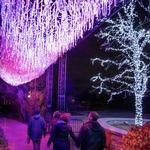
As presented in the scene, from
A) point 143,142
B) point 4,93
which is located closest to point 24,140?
point 143,142

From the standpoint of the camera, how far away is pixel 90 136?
424 inches

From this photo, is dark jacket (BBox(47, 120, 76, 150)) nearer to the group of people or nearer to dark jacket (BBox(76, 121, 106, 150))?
the group of people

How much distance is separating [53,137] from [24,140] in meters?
7.44

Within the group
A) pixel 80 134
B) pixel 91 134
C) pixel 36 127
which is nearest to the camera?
pixel 91 134

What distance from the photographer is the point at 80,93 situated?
41.3 metres

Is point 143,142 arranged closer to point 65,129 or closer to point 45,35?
point 65,129

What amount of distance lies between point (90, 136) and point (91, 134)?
5cm

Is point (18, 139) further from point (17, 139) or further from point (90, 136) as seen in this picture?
point (90, 136)

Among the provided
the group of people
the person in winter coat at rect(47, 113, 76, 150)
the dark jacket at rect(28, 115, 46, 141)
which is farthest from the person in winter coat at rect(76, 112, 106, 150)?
the dark jacket at rect(28, 115, 46, 141)

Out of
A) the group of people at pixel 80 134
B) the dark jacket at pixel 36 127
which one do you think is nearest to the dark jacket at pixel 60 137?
the group of people at pixel 80 134

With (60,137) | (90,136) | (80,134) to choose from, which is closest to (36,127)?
(60,137)

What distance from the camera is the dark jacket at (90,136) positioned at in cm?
1078

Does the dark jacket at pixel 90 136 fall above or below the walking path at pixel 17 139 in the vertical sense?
above

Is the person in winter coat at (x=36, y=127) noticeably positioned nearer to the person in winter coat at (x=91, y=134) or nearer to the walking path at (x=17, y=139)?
the walking path at (x=17, y=139)
